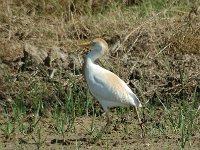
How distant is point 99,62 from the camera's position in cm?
911

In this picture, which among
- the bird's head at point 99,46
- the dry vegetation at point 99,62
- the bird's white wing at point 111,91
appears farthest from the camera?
the bird's head at point 99,46

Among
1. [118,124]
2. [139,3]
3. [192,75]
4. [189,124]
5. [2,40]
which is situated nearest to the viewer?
[189,124]

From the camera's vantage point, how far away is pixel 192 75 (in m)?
8.95

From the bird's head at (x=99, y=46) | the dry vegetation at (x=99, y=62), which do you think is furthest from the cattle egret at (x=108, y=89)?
the dry vegetation at (x=99, y=62)

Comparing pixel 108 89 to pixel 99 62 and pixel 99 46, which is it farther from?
pixel 99 62

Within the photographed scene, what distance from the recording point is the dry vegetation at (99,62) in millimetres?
7254

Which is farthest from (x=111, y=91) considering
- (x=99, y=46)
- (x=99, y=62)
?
(x=99, y=62)

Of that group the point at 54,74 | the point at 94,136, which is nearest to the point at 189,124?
the point at 94,136

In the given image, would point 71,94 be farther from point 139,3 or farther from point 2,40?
point 139,3

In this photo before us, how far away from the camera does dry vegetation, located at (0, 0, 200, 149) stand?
7.25m

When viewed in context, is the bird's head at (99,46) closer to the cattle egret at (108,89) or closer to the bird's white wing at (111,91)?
the cattle egret at (108,89)

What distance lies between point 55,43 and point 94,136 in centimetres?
302

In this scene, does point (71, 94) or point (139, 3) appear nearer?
point (71, 94)

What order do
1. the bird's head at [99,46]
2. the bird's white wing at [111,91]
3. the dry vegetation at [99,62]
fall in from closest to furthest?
the bird's white wing at [111,91] < the dry vegetation at [99,62] < the bird's head at [99,46]
